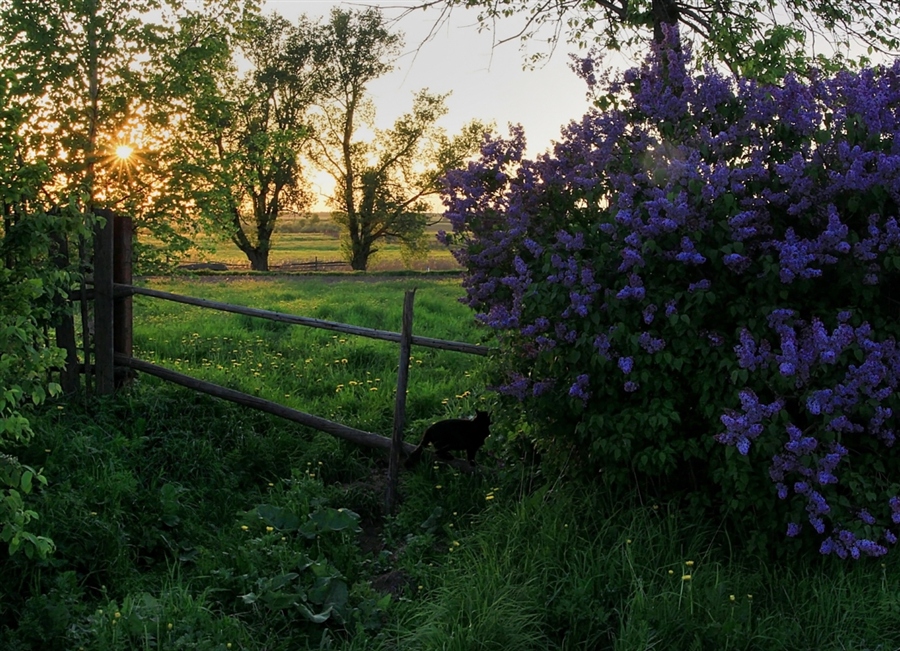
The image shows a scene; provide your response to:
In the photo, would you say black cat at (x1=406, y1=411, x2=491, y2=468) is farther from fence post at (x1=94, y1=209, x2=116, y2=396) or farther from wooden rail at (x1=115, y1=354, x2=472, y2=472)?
fence post at (x1=94, y1=209, x2=116, y2=396)

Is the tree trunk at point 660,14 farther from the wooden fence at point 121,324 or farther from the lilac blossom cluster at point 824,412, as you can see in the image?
the lilac blossom cluster at point 824,412

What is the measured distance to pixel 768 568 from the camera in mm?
4055

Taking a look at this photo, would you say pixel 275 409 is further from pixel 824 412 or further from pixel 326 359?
pixel 824 412

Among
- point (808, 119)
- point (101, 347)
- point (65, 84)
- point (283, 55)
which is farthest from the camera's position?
point (283, 55)

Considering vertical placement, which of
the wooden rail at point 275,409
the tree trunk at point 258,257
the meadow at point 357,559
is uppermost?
the tree trunk at point 258,257

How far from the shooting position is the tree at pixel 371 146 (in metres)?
33.1

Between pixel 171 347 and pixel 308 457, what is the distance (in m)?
3.78

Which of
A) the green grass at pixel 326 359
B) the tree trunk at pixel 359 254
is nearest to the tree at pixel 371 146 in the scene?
the tree trunk at pixel 359 254

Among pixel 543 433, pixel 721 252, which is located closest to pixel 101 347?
pixel 543 433

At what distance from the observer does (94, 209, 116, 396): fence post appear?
23.6 ft

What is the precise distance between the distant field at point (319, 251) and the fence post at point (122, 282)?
52.0ft

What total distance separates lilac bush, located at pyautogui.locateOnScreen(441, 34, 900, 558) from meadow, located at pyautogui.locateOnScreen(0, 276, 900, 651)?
290mm

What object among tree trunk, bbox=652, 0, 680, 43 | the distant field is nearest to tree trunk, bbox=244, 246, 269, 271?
the distant field

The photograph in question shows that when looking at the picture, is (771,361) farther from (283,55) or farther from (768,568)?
(283,55)
